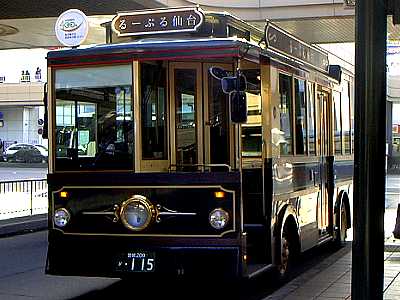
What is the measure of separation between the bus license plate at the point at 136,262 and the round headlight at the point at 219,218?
2.49 feet

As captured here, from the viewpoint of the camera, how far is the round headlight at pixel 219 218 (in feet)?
24.2

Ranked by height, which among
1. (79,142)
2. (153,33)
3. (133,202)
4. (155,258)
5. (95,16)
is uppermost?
(95,16)

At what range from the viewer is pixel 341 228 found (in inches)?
497

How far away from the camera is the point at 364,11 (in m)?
4.14

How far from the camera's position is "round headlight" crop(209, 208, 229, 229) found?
739 cm

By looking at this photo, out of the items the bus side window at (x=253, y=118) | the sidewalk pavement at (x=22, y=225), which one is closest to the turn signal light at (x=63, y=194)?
the bus side window at (x=253, y=118)

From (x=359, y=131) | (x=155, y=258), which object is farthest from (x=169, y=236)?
(x=359, y=131)

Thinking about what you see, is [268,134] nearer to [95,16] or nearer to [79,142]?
[79,142]

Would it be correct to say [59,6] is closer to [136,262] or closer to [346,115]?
[346,115]

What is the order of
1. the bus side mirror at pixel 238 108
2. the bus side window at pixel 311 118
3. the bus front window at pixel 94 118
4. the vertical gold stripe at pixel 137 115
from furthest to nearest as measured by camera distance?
the bus side window at pixel 311 118, the bus front window at pixel 94 118, the vertical gold stripe at pixel 137 115, the bus side mirror at pixel 238 108

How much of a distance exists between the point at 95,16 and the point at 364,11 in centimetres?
1678

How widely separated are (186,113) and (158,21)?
3.79 feet

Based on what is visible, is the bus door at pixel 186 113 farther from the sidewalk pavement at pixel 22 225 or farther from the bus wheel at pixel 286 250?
the sidewalk pavement at pixel 22 225

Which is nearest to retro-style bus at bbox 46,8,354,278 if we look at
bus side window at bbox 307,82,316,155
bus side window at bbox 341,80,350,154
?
bus side window at bbox 307,82,316,155
